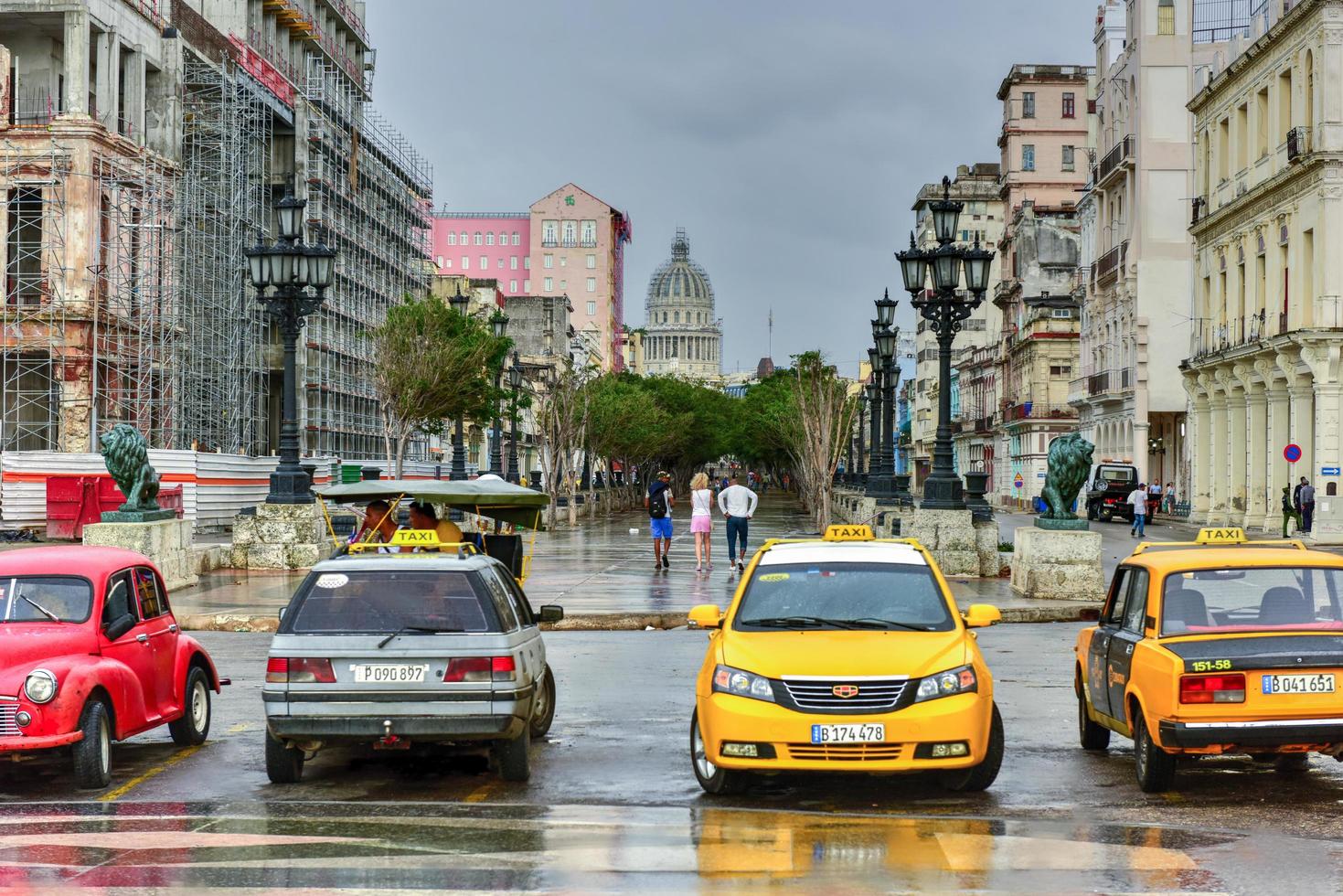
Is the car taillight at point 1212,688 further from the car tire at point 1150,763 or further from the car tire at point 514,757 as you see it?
the car tire at point 514,757

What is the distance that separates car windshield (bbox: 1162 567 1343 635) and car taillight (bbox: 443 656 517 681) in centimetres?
389

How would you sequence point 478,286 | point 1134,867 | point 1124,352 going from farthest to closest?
point 478,286
point 1124,352
point 1134,867

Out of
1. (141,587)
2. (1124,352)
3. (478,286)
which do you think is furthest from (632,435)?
(141,587)

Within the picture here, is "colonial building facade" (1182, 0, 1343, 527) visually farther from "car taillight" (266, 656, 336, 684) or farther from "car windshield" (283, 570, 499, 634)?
"car taillight" (266, 656, 336, 684)

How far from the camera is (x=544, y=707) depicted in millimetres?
11953

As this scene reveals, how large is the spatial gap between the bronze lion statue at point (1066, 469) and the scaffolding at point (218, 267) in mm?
35870

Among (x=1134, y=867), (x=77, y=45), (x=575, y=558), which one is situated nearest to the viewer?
(x=1134, y=867)

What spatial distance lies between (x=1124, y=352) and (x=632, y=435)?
77.2 ft

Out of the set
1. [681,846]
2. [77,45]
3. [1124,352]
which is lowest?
[681,846]

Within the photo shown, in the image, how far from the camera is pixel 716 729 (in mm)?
9273

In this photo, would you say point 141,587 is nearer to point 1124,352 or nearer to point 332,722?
point 332,722

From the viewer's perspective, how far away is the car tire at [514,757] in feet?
33.3

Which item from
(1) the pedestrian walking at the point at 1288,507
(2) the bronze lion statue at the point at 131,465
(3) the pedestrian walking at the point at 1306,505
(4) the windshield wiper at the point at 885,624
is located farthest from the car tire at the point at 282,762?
(1) the pedestrian walking at the point at 1288,507

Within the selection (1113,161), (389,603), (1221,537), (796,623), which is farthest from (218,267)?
(796,623)
